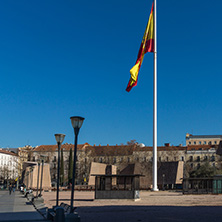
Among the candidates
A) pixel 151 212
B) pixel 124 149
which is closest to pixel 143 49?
pixel 151 212

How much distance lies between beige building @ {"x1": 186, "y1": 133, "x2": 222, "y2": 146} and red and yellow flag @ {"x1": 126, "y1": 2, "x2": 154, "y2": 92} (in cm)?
9155

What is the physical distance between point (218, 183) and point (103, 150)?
2398 inches

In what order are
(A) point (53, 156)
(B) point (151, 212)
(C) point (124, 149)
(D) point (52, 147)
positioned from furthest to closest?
(D) point (52, 147) → (A) point (53, 156) → (C) point (124, 149) → (B) point (151, 212)

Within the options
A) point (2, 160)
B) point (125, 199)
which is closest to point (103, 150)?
point (2, 160)

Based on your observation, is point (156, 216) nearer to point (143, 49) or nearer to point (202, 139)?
point (143, 49)

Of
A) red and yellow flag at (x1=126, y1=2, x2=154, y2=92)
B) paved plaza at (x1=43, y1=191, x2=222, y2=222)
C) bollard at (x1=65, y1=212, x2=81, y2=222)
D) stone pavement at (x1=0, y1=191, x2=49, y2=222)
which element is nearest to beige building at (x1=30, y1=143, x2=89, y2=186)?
red and yellow flag at (x1=126, y1=2, x2=154, y2=92)

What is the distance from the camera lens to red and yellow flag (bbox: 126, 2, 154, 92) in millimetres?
35125

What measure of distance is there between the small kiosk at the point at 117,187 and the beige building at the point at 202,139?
99.8m

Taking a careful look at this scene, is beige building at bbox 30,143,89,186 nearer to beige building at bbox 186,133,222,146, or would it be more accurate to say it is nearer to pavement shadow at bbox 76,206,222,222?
beige building at bbox 186,133,222,146

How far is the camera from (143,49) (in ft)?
121

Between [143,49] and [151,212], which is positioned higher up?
[143,49]

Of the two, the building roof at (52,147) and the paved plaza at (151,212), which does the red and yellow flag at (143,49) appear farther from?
the building roof at (52,147)

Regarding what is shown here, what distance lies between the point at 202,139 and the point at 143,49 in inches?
3686

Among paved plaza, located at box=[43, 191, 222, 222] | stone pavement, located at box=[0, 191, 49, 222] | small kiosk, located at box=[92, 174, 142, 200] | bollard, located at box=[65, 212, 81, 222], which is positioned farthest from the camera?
small kiosk, located at box=[92, 174, 142, 200]
